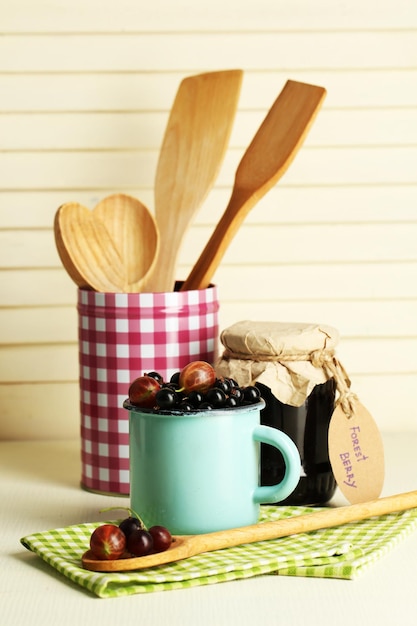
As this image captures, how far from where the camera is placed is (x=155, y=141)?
4.09ft

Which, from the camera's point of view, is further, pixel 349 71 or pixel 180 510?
pixel 349 71

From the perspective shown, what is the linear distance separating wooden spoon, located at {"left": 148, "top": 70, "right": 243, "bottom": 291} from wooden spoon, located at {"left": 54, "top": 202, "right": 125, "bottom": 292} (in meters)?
0.07

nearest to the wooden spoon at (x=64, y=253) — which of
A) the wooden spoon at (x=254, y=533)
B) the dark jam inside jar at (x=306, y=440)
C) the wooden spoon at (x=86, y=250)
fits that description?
the wooden spoon at (x=86, y=250)

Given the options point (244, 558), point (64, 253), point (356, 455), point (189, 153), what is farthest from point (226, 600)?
point (189, 153)

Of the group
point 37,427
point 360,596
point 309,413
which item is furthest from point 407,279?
point 360,596

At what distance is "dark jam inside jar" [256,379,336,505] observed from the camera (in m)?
0.91

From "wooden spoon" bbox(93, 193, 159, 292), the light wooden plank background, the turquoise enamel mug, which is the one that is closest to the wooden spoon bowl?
"wooden spoon" bbox(93, 193, 159, 292)

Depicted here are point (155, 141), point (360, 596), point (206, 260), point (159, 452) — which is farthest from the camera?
point (155, 141)

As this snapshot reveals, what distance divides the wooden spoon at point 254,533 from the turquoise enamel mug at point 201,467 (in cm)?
3

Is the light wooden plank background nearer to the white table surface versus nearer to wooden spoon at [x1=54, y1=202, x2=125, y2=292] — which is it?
wooden spoon at [x1=54, y1=202, x2=125, y2=292]

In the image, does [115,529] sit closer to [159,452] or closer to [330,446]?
[159,452]

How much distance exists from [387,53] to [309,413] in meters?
0.58

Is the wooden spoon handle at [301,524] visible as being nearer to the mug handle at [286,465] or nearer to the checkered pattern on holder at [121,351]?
the mug handle at [286,465]

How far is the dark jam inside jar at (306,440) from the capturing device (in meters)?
0.91
